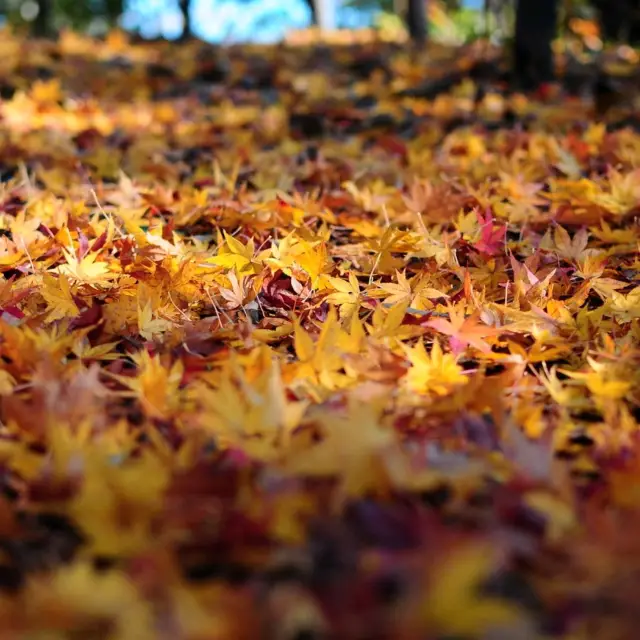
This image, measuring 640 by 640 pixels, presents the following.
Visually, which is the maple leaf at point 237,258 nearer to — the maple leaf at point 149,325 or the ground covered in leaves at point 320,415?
the ground covered in leaves at point 320,415

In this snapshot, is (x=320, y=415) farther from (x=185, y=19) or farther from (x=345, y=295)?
(x=185, y=19)

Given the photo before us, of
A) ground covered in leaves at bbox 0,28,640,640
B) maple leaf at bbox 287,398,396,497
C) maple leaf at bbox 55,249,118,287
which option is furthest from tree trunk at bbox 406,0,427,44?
maple leaf at bbox 287,398,396,497

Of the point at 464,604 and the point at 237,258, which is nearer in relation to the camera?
the point at 464,604

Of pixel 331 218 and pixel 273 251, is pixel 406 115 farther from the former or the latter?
pixel 273 251

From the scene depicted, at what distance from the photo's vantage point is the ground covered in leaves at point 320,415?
607mm

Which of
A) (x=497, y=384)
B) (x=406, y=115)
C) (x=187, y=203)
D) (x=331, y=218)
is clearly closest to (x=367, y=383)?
(x=497, y=384)

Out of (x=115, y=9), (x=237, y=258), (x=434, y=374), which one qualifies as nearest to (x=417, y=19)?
(x=237, y=258)

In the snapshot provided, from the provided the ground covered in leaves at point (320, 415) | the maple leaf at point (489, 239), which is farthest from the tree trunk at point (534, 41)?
the maple leaf at point (489, 239)

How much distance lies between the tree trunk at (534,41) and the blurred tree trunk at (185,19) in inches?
136

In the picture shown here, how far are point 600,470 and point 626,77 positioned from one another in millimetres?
4221

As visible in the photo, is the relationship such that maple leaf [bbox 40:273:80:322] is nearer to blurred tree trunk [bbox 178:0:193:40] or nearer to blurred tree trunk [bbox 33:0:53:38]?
blurred tree trunk [bbox 178:0:193:40]

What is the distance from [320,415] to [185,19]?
6817mm

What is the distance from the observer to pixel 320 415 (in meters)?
0.75

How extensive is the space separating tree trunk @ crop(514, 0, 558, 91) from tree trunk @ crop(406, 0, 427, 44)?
265 centimetres
